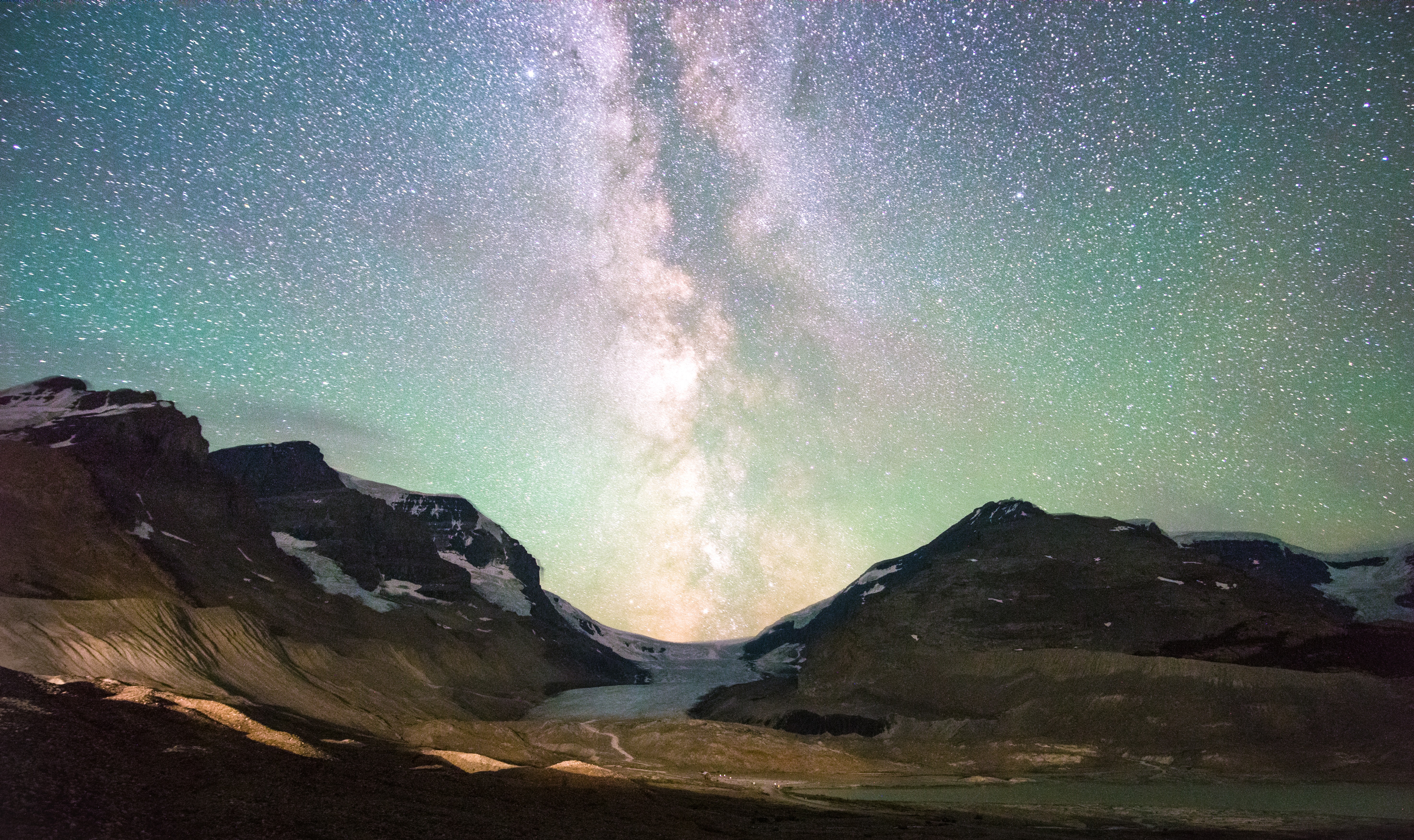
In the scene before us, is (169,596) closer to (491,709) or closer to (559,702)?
(491,709)

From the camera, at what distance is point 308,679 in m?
128

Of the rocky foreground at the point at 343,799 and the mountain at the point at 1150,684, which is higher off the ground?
the mountain at the point at 1150,684

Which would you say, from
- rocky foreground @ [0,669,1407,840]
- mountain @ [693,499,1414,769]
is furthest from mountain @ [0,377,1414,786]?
rocky foreground @ [0,669,1407,840]

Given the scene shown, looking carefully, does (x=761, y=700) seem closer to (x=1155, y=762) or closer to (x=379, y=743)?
(x=1155, y=762)

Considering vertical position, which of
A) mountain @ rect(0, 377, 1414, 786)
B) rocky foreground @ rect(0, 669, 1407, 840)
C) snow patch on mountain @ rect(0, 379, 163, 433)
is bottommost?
rocky foreground @ rect(0, 669, 1407, 840)

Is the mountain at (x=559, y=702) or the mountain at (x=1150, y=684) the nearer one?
the mountain at (x=559, y=702)

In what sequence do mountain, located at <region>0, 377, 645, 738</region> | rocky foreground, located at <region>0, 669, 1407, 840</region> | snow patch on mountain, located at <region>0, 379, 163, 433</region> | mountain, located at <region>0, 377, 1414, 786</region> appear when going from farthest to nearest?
snow patch on mountain, located at <region>0, 379, 163, 433</region> → mountain, located at <region>0, 377, 645, 738</region> → mountain, located at <region>0, 377, 1414, 786</region> → rocky foreground, located at <region>0, 669, 1407, 840</region>

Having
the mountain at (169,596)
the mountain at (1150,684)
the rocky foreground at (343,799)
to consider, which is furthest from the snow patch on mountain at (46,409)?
the mountain at (1150,684)

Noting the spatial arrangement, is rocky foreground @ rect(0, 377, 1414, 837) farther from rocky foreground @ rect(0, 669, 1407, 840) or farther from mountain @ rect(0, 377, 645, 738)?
mountain @ rect(0, 377, 645, 738)

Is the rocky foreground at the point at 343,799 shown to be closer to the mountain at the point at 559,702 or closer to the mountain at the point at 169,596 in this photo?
the mountain at the point at 559,702

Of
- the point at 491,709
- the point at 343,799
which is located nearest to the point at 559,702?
the point at 491,709

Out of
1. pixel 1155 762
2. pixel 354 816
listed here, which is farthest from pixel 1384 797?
pixel 354 816

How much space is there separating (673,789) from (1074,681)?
362 feet

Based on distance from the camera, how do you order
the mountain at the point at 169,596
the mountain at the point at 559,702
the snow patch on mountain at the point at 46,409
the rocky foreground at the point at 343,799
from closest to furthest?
1. the rocky foreground at the point at 343,799
2. the mountain at the point at 559,702
3. the mountain at the point at 169,596
4. the snow patch on mountain at the point at 46,409
